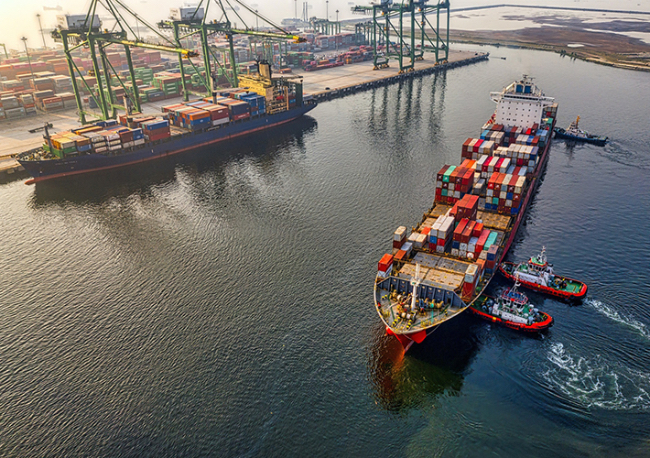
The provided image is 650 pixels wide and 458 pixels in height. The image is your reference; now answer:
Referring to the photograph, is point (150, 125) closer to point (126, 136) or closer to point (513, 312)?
point (126, 136)

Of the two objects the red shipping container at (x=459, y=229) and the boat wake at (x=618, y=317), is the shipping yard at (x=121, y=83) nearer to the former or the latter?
the red shipping container at (x=459, y=229)

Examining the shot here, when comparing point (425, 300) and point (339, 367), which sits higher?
point (425, 300)

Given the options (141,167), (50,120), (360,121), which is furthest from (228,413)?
(50,120)

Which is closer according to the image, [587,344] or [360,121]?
[587,344]

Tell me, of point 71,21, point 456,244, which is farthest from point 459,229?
point 71,21

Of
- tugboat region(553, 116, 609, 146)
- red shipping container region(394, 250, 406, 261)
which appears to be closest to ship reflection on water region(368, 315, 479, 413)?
red shipping container region(394, 250, 406, 261)

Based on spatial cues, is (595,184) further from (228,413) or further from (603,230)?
(228,413)

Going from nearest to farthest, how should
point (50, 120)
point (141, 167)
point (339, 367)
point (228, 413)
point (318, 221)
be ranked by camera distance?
point (228, 413) < point (339, 367) < point (318, 221) < point (141, 167) < point (50, 120)
